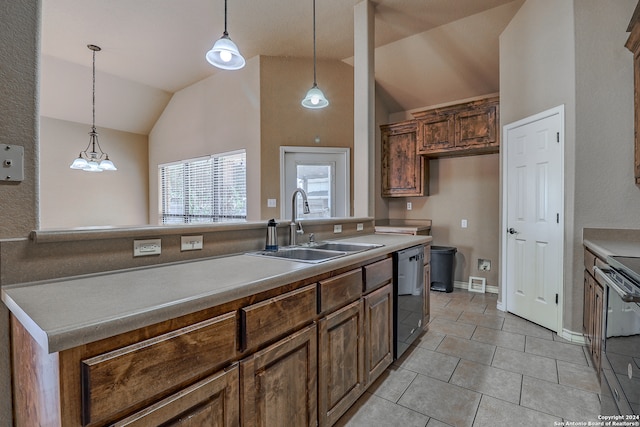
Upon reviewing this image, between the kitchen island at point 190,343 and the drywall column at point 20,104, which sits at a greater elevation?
the drywall column at point 20,104

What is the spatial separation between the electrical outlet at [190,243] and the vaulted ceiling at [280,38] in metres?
2.84

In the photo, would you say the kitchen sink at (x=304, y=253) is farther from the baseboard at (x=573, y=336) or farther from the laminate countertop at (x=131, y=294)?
the baseboard at (x=573, y=336)

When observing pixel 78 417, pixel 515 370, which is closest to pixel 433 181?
pixel 515 370

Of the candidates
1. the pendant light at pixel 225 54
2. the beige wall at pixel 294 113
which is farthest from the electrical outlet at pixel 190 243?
the beige wall at pixel 294 113

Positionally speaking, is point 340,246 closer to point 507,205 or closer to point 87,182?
point 507,205

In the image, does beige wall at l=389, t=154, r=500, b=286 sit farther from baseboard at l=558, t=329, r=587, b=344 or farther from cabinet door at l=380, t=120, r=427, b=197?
baseboard at l=558, t=329, r=587, b=344

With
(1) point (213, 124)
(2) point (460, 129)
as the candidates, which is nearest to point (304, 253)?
(2) point (460, 129)

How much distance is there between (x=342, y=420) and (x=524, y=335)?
6.81 feet

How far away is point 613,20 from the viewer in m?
2.49

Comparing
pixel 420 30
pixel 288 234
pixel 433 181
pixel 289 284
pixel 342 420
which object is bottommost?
pixel 342 420

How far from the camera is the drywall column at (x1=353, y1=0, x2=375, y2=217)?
10.4 ft

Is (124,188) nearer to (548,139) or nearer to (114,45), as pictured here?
(114,45)

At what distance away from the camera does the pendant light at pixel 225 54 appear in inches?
83.9

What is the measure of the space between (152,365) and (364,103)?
2965 mm
